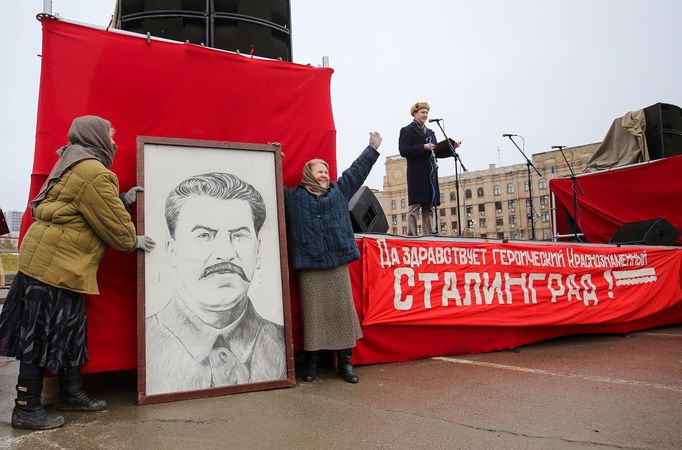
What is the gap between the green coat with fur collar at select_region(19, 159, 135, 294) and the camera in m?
2.94

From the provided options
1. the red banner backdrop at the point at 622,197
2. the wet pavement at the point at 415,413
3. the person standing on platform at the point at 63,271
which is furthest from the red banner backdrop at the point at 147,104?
the red banner backdrop at the point at 622,197

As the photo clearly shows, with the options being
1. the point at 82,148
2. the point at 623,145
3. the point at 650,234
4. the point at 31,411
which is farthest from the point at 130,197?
the point at 623,145

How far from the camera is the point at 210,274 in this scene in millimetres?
3586

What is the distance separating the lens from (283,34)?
5273 mm

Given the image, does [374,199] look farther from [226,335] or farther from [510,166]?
[510,166]

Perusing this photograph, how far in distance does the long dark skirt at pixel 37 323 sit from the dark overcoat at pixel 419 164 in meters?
4.00

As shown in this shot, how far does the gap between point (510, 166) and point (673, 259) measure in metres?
66.6

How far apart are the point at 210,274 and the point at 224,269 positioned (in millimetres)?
105

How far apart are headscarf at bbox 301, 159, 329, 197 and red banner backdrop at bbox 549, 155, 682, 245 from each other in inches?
281

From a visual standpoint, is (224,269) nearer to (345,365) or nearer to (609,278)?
(345,365)

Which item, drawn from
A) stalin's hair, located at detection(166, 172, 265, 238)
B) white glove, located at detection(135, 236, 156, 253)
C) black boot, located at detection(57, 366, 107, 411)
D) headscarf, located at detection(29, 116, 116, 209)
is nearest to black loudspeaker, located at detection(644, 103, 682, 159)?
stalin's hair, located at detection(166, 172, 265, 238)

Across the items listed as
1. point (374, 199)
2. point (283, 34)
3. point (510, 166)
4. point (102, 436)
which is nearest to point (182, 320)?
point (102, 436)

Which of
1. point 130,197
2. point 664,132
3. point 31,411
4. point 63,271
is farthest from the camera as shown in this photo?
point 664,132

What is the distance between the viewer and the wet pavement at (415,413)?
255 centimetres
